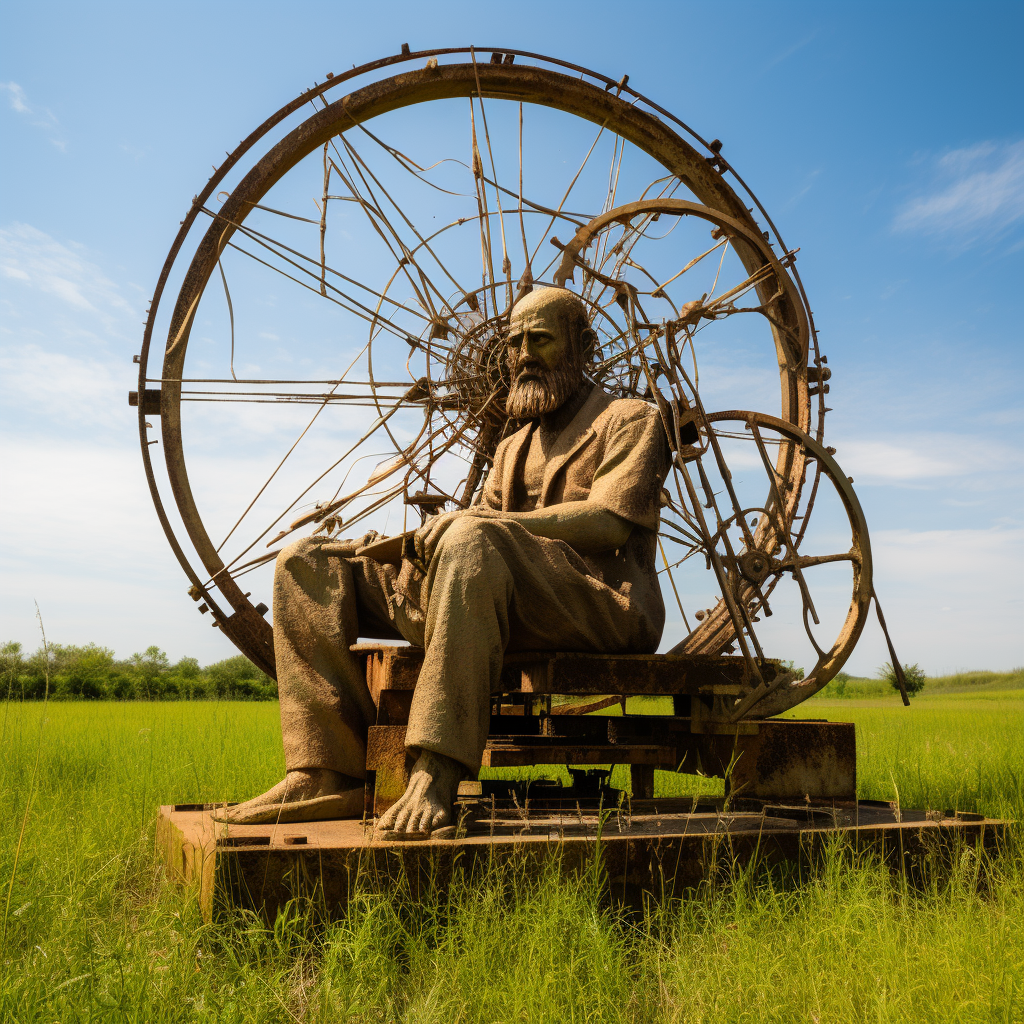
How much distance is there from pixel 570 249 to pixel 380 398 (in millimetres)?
1475

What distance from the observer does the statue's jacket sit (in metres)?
4.50

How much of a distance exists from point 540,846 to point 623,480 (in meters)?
1.76

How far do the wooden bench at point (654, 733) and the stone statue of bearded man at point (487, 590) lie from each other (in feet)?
0.46

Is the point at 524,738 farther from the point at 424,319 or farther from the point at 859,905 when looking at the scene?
the point at 424,319

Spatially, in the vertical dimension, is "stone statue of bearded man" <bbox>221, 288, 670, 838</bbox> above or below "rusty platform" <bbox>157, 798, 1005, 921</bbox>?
above

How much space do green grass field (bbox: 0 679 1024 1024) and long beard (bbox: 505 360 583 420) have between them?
96.2 inches

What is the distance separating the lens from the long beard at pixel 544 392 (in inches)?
197

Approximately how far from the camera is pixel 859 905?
332 centimetres

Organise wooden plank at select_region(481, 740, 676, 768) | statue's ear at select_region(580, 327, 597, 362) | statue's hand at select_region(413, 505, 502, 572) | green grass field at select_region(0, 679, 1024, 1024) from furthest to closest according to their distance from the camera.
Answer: statue's ear at select_region(580, 327, 597, 362) → wooden plank at select_region(481, 740, 676, 768) → statue's hand at select_region(413, 505, 502, 572) → green grass field at select_region(0, 679, 1024, 1024)

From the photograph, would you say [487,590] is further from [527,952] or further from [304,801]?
[527,952]

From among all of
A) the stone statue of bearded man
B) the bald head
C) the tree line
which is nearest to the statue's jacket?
the stone statue of bearded man

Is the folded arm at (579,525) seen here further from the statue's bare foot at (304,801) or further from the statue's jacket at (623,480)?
the statue's bare foot at (304,801)

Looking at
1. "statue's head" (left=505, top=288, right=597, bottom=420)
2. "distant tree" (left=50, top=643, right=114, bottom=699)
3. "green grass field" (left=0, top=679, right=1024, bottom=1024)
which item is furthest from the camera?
"distant tree" (left=50, top=643, right=114, bottom=699)

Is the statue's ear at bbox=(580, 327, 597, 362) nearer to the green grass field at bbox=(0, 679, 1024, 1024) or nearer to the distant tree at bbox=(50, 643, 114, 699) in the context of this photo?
the green grass field at bbox=(0, 679, 1024, 1024)
